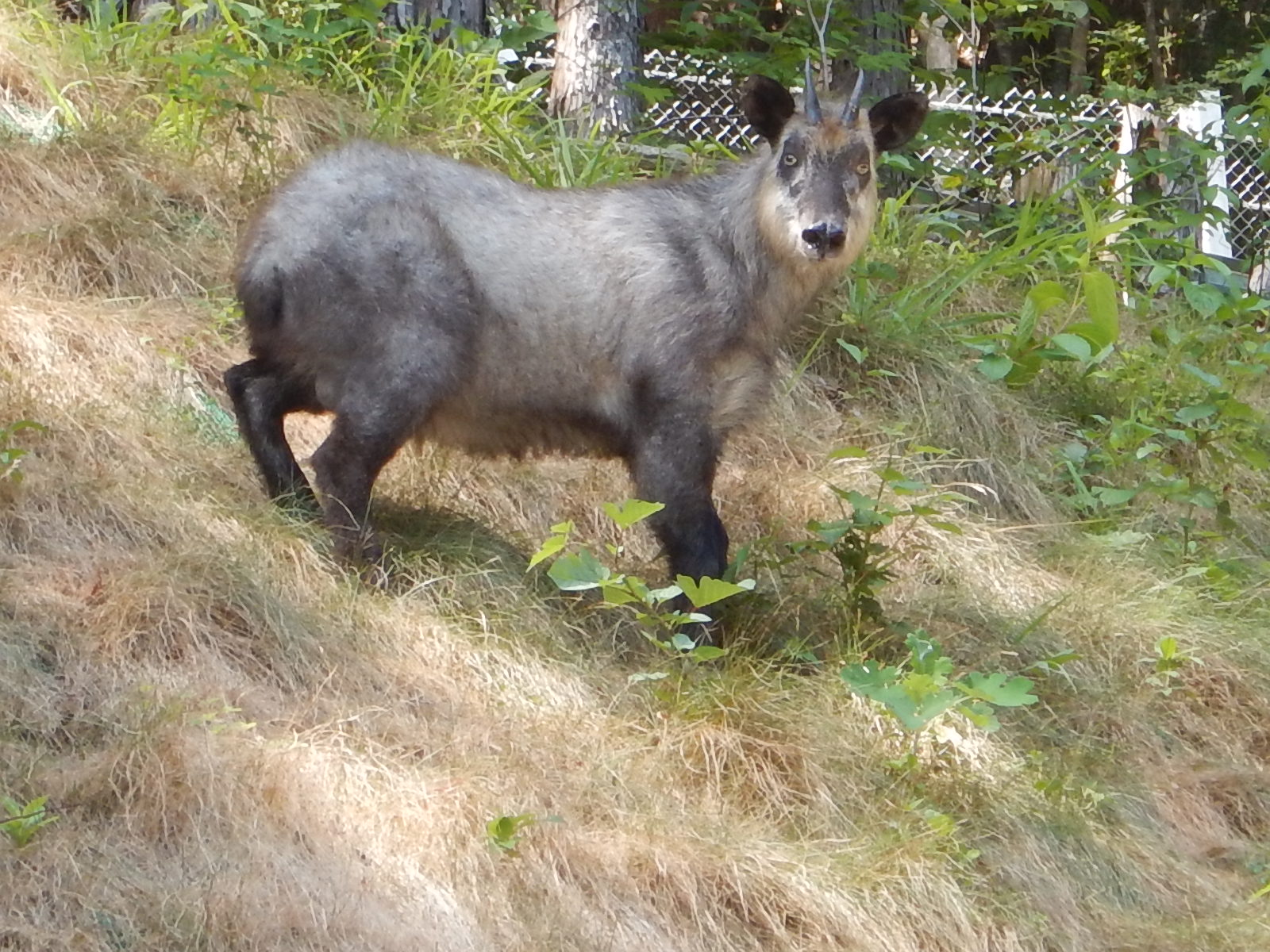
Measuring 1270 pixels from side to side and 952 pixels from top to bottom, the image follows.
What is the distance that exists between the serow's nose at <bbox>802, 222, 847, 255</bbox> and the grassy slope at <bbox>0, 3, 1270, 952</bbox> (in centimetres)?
110

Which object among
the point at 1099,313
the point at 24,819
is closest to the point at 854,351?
the point at 1099,313

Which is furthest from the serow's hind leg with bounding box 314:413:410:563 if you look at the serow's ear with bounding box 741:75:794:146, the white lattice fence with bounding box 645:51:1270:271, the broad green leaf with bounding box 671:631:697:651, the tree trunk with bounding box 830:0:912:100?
the tree trunk with bounding box 830:0:912:100

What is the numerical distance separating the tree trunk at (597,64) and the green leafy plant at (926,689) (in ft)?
13.0

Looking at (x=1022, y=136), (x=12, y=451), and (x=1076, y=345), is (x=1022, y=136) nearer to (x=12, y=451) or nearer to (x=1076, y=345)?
(x=1076, y=345)

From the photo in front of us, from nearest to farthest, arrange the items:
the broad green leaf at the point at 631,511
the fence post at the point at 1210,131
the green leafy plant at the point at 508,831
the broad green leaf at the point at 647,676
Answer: the green leafy plant at the point at 508,831, the broad green leaf at the point at 631,511, the broad green leaf at the point at 647,676, the fence post at the point at 1210,131

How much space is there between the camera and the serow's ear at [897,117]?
5301 mm

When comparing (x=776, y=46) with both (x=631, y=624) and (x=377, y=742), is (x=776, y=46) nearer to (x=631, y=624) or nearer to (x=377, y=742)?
(x=631, y=624)

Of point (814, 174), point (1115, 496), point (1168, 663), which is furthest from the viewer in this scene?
point (1115, 496)

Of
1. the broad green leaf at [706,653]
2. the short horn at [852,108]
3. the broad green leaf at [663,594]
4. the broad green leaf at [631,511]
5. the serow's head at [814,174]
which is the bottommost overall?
the broad green leaf at [706,653]

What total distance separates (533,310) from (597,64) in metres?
3.01

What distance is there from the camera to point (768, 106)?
522 cm

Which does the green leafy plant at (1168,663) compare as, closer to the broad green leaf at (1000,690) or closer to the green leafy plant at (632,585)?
the broad green leaf at (1000,690)

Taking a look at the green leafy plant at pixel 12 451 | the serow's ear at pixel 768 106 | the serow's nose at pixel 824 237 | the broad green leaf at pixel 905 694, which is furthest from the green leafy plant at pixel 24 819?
the serow's ear at pixel 768 106

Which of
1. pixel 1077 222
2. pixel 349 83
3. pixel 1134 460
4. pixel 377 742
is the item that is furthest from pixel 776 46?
pixel 377 742
